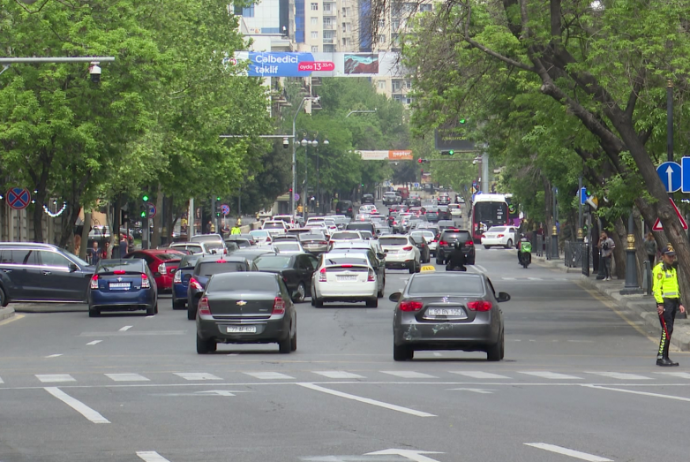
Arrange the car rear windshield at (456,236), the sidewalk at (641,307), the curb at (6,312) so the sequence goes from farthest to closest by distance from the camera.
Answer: the car rear windshield at (456,236), the curb at (6,312), the sidewalk at (641,307)

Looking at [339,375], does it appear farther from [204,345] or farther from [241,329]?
[204,345]

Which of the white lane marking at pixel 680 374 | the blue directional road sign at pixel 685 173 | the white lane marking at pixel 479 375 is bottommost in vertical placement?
the white lane marking at pixel 680 374

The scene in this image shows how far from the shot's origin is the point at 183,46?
2096 inches

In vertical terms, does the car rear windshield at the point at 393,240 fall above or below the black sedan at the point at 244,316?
above

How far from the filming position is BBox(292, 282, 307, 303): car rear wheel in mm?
36875

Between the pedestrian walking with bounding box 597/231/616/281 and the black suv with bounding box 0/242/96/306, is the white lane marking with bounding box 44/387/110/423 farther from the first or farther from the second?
the pedestrian walking with bounding box 597/231/616/281

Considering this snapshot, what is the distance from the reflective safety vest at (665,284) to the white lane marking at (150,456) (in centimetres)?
1154

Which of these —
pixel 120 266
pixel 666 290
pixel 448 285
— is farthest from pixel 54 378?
pixel 120 266

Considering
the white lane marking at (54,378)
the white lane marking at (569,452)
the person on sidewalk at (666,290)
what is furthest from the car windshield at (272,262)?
the white lane marking at (569,452)

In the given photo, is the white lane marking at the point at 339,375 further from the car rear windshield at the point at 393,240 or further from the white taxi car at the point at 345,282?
the car rear windshield at the point at 393,240

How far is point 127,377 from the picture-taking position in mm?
17547

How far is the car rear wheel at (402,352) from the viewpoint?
2005 cm

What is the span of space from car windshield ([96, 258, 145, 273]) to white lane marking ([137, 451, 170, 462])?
22858mm

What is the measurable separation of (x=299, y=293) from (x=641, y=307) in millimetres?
9968
